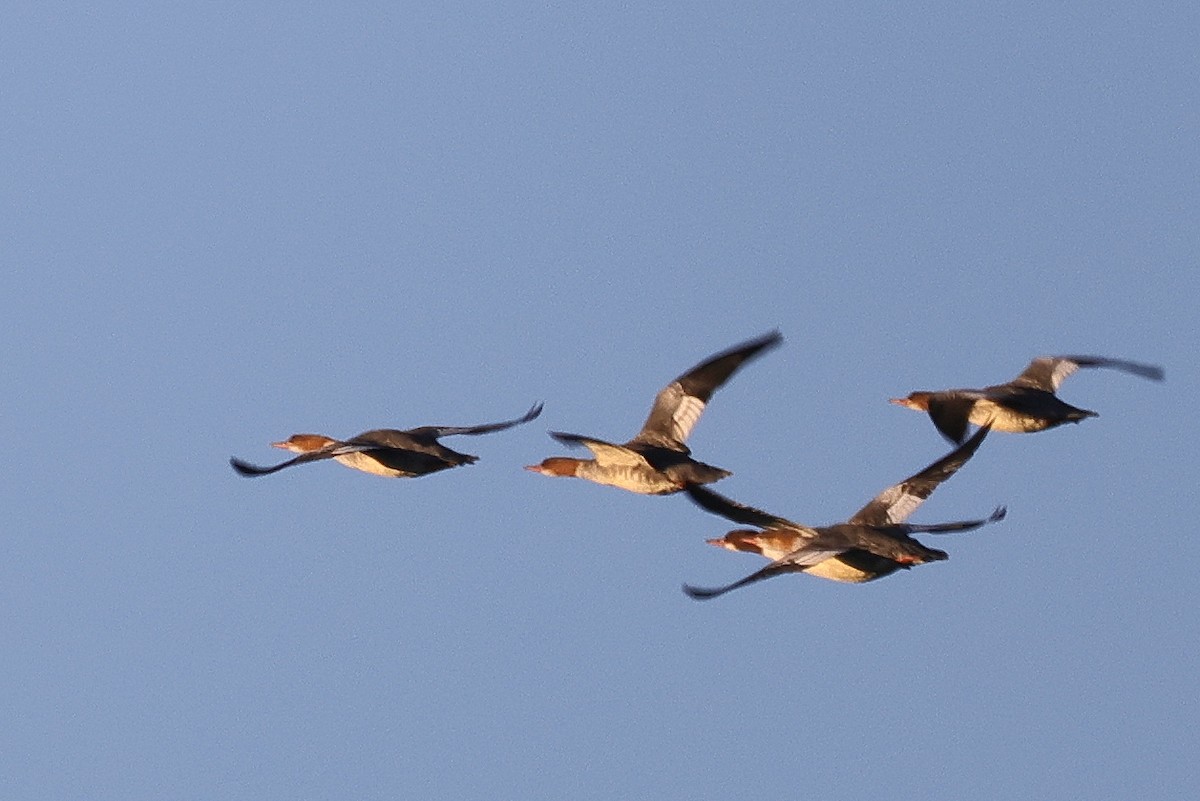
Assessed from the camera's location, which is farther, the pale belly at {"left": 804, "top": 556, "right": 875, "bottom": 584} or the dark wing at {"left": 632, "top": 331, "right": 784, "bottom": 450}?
the dark wing at {"left": 632, "top": 331, "right": 784, "bottom": 450}

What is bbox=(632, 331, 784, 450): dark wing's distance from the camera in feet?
85.3

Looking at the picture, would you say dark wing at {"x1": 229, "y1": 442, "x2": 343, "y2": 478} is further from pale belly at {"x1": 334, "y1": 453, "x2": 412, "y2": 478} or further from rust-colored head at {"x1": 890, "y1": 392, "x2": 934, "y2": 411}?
rust-colored head at {"x1": 890, "y1": 392, "x2": 934, "y2": 411}

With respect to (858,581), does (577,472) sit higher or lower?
higher

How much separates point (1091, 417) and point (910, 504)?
9.17ft

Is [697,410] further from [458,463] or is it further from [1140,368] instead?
[1140,368]

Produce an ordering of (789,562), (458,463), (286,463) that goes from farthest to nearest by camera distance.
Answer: (458,463)
(286,463)
(789,562)

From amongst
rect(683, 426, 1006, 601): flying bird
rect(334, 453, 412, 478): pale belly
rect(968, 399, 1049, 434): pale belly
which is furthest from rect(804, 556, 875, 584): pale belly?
rect(334, 453, 412, 478): pale belly

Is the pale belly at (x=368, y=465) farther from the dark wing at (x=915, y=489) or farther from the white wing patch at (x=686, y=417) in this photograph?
the dark wing at (x=915, y=489)

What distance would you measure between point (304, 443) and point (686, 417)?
5024 millimetres

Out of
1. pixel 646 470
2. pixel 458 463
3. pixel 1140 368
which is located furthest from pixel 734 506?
pixel 1140 368

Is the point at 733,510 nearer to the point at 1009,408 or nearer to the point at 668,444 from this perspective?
the point at 668,444

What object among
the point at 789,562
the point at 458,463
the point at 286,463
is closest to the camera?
the point at 789,562

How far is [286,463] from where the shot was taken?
2481 cm

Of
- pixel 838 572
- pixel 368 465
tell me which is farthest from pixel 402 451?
pixel 838 572
